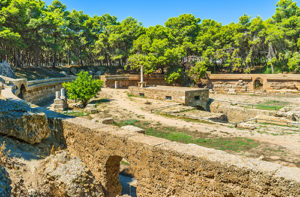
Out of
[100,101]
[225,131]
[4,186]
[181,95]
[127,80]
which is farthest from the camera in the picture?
[127,80]

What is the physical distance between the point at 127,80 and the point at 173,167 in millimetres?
33904

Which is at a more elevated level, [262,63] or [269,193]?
[262,63]

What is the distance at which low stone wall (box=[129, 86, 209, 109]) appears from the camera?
24.0 metres

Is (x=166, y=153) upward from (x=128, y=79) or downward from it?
downward

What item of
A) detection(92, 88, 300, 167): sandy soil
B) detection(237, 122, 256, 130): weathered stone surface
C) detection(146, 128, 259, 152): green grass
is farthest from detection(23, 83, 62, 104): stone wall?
detection(237, 122, 256, 130): weathered stone surface

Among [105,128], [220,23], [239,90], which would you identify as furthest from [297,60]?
[105,128]

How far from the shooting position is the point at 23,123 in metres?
6.42

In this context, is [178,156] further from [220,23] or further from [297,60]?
[220,23]

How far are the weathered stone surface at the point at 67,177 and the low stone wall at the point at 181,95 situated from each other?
62.1 feet

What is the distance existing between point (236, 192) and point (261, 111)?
18.5 meters

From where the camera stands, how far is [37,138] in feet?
21.9

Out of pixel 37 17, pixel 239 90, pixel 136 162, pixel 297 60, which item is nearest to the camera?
pixel 136 162

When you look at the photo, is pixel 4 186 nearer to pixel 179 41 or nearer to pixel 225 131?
pixel 225 131

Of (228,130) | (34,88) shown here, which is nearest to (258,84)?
(228,130)
